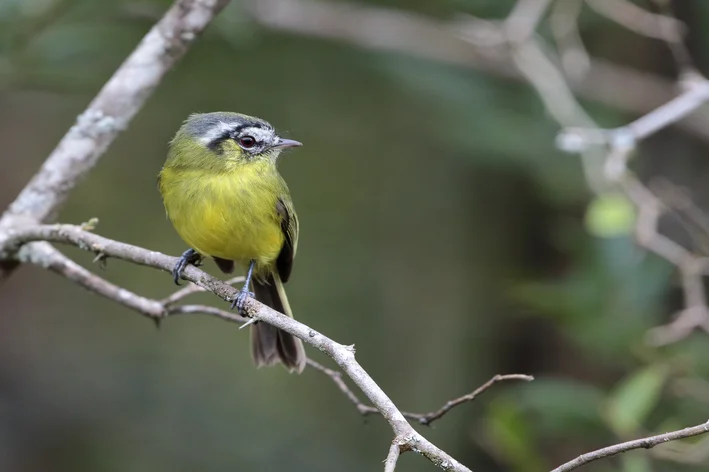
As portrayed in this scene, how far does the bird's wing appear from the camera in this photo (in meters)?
3.64

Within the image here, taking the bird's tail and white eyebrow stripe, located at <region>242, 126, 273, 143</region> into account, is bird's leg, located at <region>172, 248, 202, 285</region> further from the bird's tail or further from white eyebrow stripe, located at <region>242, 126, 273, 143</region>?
white eyebrow stripe, located at <region>242, 126, 273, 143</region>

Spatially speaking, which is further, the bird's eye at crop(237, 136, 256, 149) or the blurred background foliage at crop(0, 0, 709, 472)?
the blurred background foliage at crop(0, 0, 709, 472)

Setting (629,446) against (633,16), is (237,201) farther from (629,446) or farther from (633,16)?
(633,16)

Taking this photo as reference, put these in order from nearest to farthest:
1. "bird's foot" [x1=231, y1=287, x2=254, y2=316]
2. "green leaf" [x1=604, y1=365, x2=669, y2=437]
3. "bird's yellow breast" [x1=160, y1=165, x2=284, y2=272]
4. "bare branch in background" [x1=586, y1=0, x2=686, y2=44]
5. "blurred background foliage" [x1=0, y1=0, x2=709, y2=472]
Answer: "bird's foot" [x1=231, y1=287, x2=254, y2=316]
"bird's yellow breast" [x1=160, y1=165, x2=284, y2=272]
"green leaf" [x1=604, y1=365, x2=669, y2=437]
"bare branch in background" [x1=586, y1=0, x2=686, y2=44]
"blurred background foliage" [x1=0, y1=0, x2=709, y2=472]

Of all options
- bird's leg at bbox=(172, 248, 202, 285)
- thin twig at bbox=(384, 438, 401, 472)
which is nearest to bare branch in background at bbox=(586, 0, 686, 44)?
bird's leg at bbox=(172, 248, 202, 285)

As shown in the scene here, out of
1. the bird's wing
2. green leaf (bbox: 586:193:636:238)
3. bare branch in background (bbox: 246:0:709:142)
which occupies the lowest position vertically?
the bird's wing

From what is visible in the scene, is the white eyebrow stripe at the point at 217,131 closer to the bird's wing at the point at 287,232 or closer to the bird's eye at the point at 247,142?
the bird's eye at the point at 247,142

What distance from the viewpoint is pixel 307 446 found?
7.08 m

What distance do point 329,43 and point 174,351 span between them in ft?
8.70

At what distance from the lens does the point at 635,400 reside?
393cm

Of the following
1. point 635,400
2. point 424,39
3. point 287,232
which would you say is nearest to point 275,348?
point 287,232

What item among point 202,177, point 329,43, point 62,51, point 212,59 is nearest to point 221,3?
point 202,177

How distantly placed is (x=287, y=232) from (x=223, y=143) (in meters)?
0.43

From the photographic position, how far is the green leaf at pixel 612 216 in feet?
13.1
